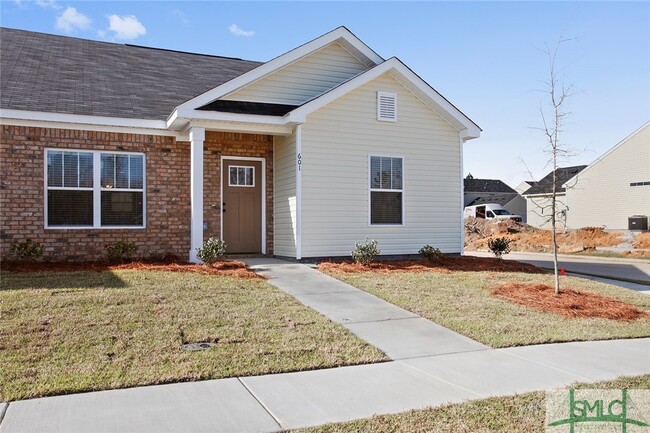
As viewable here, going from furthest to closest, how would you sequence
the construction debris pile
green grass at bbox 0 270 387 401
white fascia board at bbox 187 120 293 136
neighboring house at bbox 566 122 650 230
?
neighboring house at bbox 566 122 650 230
the construction debris pile
white fascia board at bbox 187 120 293 136
green grass at bbox 0 270 387 401

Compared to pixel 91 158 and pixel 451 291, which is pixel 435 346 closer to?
pixel 451 291

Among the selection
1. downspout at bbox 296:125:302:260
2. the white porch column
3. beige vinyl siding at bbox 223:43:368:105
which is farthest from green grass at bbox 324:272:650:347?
beige vinyl siding at bbox 223:43:368:105

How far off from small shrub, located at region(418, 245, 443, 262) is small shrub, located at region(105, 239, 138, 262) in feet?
22.3

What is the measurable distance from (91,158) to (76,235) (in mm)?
1731

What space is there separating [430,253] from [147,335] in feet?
27.6

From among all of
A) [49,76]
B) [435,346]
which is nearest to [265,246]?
[49,76]

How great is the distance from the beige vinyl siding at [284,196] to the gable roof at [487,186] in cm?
4694

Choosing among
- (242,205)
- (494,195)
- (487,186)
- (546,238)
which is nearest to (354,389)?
(242,205)

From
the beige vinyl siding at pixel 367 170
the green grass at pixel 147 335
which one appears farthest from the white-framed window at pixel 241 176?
the green grass at pixel 147 335

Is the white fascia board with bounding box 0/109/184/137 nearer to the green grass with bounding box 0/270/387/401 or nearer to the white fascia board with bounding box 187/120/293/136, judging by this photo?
the white fascia board with bounding box 187/120/293/136

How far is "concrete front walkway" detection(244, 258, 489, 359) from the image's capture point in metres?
6.12

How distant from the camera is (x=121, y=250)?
11.5 meters

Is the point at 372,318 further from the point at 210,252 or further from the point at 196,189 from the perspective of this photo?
the point at 196,189

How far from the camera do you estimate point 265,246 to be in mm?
13695
